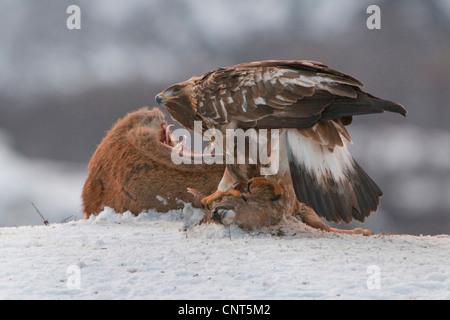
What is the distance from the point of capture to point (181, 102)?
5.03 m

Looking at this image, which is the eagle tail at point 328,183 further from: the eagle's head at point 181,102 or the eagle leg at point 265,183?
the eagle's head at point 181,102

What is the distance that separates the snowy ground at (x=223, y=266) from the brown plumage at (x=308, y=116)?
39cm

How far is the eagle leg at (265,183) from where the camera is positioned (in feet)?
15.9

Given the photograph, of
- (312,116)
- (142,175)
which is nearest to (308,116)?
(312,116)

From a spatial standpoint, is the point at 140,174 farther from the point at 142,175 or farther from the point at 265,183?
the point at 265,183

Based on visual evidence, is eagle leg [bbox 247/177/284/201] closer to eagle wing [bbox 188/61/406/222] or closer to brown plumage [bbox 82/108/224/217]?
eagle wing [bbox 188/61/406/222]

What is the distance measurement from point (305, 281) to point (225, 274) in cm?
50

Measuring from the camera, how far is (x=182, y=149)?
6375 millimetres

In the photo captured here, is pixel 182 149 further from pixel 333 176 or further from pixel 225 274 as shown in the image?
pixel 225 274

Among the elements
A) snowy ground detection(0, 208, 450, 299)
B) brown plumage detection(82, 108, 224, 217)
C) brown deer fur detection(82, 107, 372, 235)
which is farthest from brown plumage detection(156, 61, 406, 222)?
brown plumage detection(82, 108, 224, 217)

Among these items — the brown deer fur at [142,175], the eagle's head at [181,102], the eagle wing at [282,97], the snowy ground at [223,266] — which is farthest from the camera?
the brown deer fur at [142,175]

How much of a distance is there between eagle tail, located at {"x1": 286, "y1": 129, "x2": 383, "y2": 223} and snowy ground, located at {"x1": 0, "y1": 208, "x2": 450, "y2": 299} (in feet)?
0.88

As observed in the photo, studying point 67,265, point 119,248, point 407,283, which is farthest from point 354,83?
point 67,265

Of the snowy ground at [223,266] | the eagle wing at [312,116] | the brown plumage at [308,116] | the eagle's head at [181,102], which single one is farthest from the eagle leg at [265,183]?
the eagle's head at [181,102]
